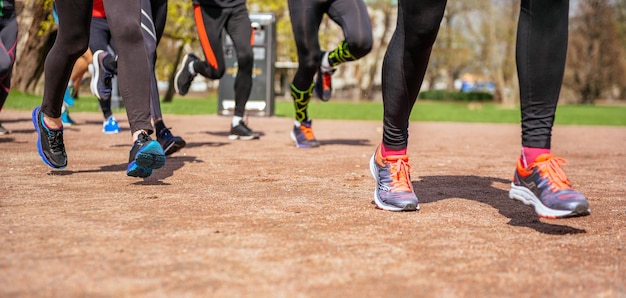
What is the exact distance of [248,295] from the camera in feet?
6.43

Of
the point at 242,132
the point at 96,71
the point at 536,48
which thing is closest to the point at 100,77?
the point at 96,71

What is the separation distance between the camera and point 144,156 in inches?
148

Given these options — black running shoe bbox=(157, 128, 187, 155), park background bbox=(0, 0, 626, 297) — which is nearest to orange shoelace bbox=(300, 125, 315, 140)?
park background bbox=(0, 0, 626, 297)

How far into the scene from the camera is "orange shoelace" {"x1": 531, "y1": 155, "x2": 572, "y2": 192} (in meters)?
2.89

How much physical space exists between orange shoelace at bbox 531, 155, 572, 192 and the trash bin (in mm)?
14699

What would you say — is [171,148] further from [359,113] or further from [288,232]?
[359,113]

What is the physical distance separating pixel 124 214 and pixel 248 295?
4.35 feet

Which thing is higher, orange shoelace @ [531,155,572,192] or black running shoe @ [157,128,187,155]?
orange shoelace @ [531,155,572,192]

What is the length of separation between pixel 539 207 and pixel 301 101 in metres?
4.66

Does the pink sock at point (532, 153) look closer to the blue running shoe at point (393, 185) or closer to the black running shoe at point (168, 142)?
the blue running shoe at point (393, 185)

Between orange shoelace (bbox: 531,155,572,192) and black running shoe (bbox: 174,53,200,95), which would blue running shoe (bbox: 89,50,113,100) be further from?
orange shoelace (bbox: 531,155,572,192)

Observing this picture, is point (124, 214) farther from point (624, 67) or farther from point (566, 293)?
point (624, 67)

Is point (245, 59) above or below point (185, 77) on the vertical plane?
above

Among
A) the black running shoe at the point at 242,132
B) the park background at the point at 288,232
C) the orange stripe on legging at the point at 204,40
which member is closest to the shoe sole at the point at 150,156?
the park background at the point at 288,232
